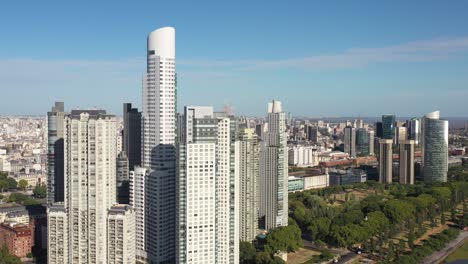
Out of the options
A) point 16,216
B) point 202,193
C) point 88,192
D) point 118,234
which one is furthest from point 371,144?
point 88,192

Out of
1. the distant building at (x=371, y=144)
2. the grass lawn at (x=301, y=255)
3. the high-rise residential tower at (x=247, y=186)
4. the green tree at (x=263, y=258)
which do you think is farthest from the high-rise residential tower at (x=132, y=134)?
the distant building at (x=371, y=144)

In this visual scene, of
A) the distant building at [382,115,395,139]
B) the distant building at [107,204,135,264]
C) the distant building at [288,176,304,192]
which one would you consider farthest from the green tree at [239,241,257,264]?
the distant building at [382,115,395,139]

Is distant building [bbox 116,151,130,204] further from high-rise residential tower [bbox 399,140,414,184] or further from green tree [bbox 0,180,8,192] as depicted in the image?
high-rise residential tower [bbox 399,140,414,184]

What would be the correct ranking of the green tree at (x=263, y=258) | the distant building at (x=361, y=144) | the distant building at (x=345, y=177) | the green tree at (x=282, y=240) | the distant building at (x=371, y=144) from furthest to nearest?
the distant building at (x=371, y=144) → the distant building at (x=361, y=144) → the distant building at (x=345, y=177) → the green tree at (x=282, y=240) → the green tree at (x=263, y=258)

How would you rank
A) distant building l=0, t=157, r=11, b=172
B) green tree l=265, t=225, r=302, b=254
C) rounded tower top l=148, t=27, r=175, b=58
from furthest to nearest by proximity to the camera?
distant building l=0, t=157, r=11, b=172, rounded tower top l=148, t=27, r=175, b=58, green tree l=265, t=225, r=302, b=254

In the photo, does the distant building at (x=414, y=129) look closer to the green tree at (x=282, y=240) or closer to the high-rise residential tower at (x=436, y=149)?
the high-rise residential tower at (x=436, y=149)

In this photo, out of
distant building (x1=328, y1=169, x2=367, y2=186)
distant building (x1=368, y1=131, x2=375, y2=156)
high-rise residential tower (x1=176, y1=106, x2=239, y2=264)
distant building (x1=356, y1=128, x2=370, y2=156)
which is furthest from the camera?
distant building (x1=368, y1=131, x2=375, y2=156)
